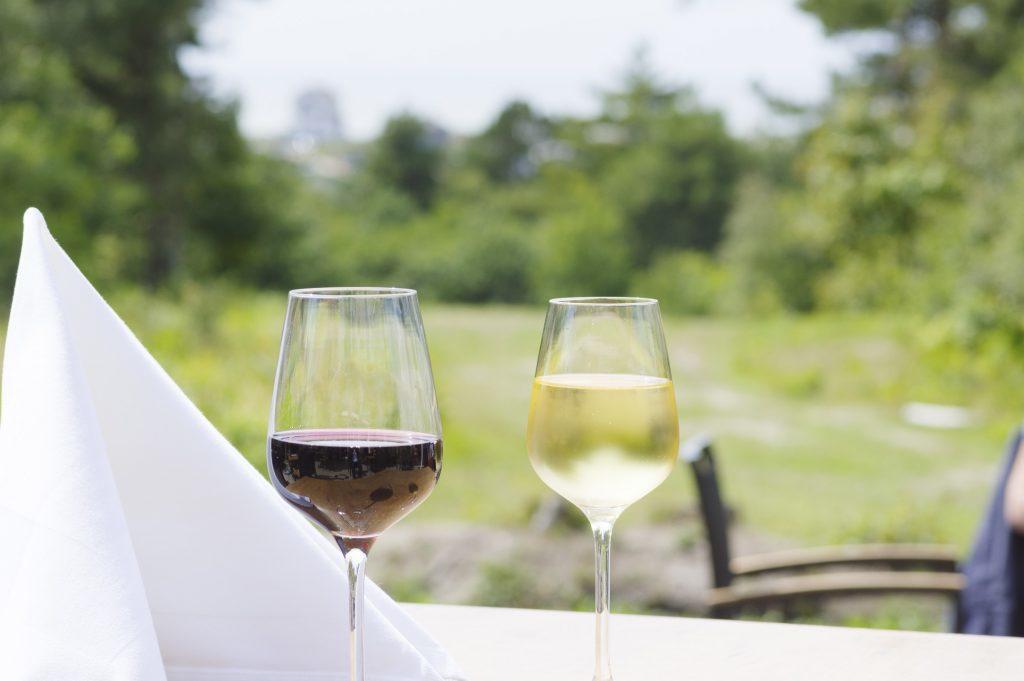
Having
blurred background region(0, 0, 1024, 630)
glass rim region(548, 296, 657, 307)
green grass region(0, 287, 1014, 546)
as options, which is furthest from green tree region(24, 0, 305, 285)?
glass rim region(548, 296, 657, 307)

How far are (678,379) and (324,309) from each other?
9.61 m

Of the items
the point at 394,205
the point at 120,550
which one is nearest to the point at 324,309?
the point at 120,550

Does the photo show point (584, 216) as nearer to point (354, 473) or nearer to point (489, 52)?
point (489, 52)

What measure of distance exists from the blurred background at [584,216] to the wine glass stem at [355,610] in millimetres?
3546

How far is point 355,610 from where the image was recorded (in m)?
0.68

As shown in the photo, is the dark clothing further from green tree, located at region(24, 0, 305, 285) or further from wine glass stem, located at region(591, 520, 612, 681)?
green tree, located at region(24, 0, 305, 285)

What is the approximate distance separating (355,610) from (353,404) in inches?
4.9

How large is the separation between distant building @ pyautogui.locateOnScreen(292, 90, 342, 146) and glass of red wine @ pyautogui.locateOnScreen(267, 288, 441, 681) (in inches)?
564

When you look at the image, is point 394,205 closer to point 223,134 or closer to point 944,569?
point 223,134

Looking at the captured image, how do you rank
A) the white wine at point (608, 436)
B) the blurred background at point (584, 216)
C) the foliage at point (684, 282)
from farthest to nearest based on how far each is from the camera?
1. the foliage at point (684, 282)
2. the blurred background at point (584, 216)
3. the white wine at point (608, 436)

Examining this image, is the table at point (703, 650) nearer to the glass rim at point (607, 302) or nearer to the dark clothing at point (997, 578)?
the glass rim at point (607, 302)

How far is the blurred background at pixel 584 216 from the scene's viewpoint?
238 inches

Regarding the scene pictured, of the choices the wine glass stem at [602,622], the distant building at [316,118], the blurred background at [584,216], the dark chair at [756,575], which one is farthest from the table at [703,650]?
the distant building at [316,118]

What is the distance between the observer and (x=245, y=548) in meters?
0.77
